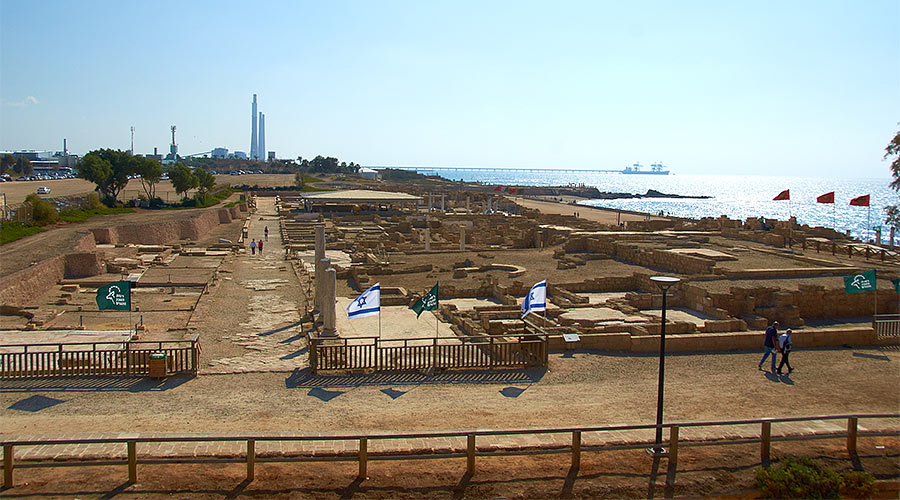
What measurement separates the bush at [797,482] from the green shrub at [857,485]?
0.14 meters

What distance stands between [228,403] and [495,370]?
207 inches

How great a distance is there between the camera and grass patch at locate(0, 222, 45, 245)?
100ft

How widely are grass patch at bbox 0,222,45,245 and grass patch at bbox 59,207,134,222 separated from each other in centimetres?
477

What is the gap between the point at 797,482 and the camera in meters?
7.57

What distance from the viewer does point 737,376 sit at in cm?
1351

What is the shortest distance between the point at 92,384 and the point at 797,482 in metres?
11.5

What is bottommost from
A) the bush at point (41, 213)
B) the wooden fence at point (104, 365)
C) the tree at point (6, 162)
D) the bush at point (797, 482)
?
the wooden fence at point (104, 365)

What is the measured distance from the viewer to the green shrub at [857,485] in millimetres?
7746

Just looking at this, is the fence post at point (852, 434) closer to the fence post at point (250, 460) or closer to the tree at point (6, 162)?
the fence post at point (250, 460)

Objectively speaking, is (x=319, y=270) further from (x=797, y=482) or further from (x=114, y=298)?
(x=797, y=482)

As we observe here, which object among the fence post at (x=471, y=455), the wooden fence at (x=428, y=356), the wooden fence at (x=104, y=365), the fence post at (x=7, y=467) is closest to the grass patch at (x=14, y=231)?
the wooden fence at (x=104, y=365)

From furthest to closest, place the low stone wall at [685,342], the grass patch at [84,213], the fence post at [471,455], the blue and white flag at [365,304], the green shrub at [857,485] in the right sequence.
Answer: the grass patch at [84,213]
the low stone wall at [685,342]
the blue and white flag at [365,304]
the fence post at [471,455]
the green shrub at [857,485]

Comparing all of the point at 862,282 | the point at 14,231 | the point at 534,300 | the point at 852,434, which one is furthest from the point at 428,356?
the point at 14,231

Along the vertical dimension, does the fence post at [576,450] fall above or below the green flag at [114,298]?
below
